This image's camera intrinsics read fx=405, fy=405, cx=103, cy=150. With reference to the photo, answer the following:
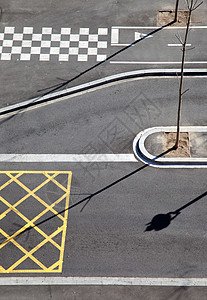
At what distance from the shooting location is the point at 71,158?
57.2 feet

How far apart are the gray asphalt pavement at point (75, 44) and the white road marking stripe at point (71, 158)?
3247 mm

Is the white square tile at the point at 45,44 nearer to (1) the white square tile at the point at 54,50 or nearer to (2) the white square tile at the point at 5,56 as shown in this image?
(1) the white square tile at the point at 54,50

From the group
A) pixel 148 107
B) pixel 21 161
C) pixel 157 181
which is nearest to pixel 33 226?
pixel 21 161

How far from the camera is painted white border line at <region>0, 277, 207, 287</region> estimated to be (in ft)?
46.6

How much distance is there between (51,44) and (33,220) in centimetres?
1003

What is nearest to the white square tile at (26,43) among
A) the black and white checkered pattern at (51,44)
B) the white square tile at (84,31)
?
the black and white checkered pattern at (51,44)

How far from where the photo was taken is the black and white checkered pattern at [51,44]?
20969 mm

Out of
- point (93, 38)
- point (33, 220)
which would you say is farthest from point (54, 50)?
point (33, 220)

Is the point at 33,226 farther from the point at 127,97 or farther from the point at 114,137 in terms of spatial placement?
the point at 127,97

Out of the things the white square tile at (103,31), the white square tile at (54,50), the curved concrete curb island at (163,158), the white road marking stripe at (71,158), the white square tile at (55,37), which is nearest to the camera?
the curved concrete curb island at (163,158)

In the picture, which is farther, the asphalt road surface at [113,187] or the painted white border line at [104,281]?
the asphalt road surface at [113,187]

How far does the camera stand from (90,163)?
680 inches

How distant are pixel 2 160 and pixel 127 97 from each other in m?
6.47

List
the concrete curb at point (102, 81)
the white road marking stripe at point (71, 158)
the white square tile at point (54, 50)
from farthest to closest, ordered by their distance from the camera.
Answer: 1. the white square tile at point (54, 50)
2. the concrete curb at point (102, 81)
3. the white road marking stripe at point (71, 158)
